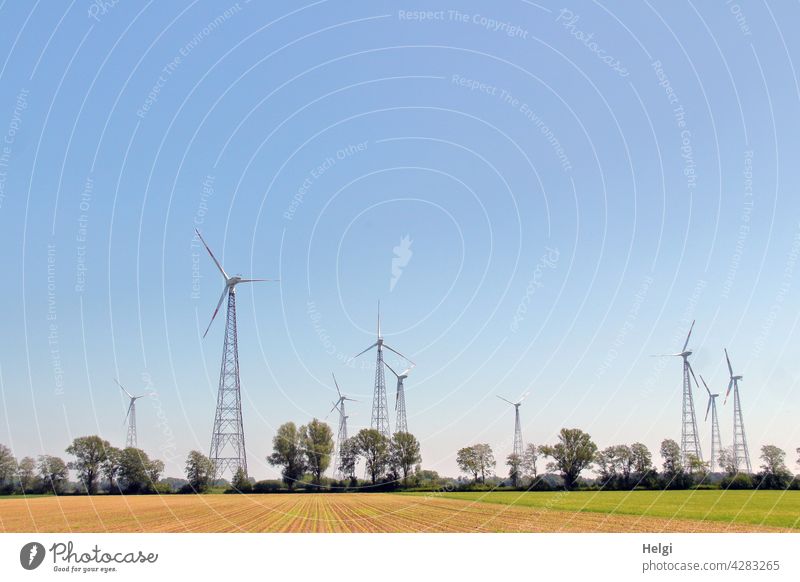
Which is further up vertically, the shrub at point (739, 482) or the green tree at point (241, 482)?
the green tree at point (241, 482)

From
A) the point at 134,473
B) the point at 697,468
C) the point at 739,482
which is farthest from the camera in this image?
the point at 697,468

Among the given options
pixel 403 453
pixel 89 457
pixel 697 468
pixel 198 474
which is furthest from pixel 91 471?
pixel 697 468

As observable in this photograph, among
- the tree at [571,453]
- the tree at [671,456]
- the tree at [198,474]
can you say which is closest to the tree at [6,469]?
the tree at [198,474]

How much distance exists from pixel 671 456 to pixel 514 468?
31967 millimetres

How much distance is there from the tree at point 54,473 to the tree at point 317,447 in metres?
43.5

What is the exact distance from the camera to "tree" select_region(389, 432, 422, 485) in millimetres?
112688

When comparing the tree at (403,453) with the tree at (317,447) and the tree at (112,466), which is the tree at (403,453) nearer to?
the tree at (317,447)

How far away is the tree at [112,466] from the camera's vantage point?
363 feet

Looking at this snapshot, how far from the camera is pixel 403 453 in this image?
369 feet

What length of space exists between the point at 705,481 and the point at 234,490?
3015 inches

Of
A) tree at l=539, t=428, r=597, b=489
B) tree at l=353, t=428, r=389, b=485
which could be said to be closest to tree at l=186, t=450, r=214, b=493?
tree at l=353, t=428, r=389, b=485

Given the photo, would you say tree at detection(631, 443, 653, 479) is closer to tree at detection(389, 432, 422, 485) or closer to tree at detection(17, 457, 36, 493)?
tree at detection(389, 432, 422, 485)

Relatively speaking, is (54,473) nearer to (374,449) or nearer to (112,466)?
(112,466)
